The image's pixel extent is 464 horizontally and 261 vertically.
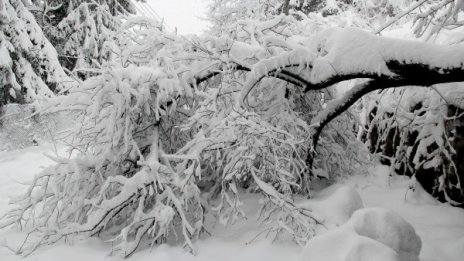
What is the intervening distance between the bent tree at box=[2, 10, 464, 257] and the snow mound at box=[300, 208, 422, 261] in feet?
2.14

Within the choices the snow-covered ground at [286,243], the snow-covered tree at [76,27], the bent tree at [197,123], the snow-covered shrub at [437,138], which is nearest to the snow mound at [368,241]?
the snow-covered ground at [286,243]

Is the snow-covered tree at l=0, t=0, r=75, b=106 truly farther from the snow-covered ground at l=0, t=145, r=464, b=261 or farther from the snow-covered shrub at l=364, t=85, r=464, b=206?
the snow-covered shrub at l=364, t=85, r=464, b=206

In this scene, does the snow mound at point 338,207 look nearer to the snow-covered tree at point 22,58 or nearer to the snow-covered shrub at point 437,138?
the snow-covered shrub at point 437,138

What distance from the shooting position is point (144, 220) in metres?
3.66

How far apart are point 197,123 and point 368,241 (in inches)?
88.1

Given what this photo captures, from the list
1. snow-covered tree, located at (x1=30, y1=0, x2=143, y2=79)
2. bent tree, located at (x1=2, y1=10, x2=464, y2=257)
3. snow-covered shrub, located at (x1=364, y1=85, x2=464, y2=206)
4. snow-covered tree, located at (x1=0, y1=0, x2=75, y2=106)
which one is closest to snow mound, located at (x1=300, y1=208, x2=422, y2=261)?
bent tree, located at (x1=2, y1=10, x2=464, y2=257)

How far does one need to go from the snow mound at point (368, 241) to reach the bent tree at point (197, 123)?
2.14 feet

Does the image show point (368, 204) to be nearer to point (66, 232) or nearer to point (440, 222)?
point (440, 222)

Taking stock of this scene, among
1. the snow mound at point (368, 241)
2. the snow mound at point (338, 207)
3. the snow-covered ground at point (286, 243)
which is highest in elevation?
the snow mound at point (368, 241)

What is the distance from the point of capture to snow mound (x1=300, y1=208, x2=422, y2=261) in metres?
2.48

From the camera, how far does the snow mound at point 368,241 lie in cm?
248

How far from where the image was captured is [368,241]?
2543 mm

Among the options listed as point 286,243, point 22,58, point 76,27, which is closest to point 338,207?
point 286,243

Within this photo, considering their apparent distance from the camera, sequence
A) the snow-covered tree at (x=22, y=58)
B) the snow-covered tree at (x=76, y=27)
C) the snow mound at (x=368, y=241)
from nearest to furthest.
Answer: the snow mound at (x=368, y=241) → the snow-covered tree at (x=22, y=58) → the snow-covered tree at (x=76, y=27)
